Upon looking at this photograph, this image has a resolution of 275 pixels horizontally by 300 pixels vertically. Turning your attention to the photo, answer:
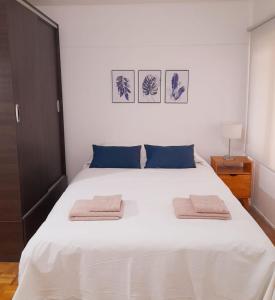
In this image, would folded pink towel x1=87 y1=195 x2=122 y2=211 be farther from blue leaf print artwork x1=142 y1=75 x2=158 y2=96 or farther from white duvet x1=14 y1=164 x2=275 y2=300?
blue leaf print artwork x1=142 y1=75 x2=158 y2=96

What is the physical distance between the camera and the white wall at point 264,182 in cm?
333

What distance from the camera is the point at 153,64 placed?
393cm

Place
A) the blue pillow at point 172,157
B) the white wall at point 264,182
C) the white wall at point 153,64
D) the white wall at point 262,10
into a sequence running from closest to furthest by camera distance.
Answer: the white wall at point 262,10
the white wall at point 264,182
the blue pillow at point 172,157
the white wall at point 153,64

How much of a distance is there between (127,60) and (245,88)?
1.48 meters

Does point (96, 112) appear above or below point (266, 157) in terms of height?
above

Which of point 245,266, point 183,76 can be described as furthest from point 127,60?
point 245,266

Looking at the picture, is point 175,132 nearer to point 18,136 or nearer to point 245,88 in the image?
point 245,88

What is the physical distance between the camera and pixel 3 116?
2.59 metres

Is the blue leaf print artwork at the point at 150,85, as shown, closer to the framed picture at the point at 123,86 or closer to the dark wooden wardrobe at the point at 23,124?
the framed picture at the point at 123,86

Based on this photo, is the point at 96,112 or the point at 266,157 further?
the point at 96,112

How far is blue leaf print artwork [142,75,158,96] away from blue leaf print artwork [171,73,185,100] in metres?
0.21

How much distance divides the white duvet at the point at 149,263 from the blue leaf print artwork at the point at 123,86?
2189 mm

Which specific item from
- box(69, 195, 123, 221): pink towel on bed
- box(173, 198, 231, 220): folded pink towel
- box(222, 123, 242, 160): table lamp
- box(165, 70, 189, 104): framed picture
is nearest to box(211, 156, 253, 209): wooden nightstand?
box(222, 123, 242, 160): table lamp

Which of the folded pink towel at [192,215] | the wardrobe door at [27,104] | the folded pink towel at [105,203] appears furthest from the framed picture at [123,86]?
the folded pink towel at [192,215]
